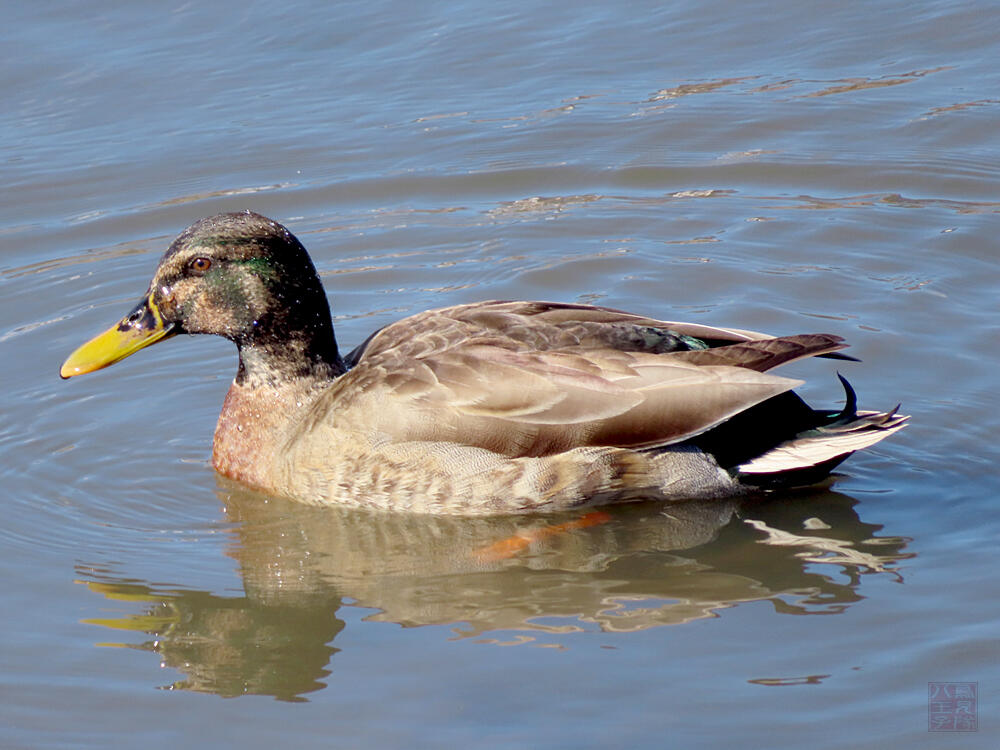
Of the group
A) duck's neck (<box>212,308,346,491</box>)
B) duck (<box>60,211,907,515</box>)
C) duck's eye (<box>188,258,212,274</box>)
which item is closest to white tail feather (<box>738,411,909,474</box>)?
duck (<box>60,211,907,515</box>)

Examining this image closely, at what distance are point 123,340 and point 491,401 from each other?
1696 mm

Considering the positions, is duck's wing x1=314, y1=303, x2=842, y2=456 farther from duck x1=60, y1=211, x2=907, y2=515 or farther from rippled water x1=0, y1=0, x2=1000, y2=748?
rippled water x1=0, y1=0, x2=1000, y2=748

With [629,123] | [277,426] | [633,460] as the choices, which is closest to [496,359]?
[633,460]

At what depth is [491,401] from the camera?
594 centimetres

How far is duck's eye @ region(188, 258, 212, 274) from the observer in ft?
20.8

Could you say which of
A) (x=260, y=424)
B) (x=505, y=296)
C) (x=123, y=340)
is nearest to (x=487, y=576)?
(x=260, y=424)

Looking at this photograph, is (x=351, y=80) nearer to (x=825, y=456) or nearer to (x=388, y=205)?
(x=388, y=205)

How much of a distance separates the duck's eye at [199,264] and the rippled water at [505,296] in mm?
967

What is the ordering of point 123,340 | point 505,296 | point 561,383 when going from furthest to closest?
1. point 505,296
2. point 123,340
3. point 561,383

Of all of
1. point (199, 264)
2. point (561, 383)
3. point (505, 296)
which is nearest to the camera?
point (561, 383)

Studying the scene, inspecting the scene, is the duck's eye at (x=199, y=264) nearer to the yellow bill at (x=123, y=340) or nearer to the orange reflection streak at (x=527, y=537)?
the yellow bill at (x=123, y=340)

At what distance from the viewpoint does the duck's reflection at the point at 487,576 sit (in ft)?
17.5

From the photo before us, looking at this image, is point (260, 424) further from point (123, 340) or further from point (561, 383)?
point (561, 383)

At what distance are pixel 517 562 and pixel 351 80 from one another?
17.7 ft
